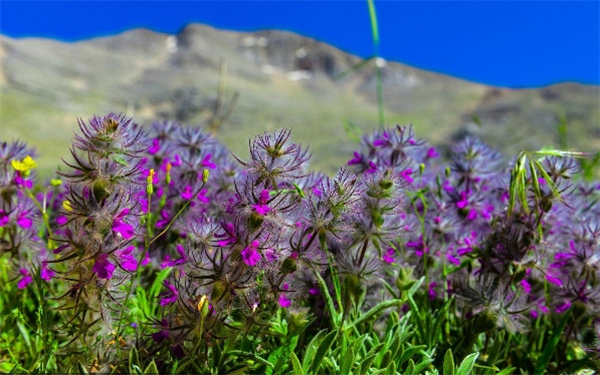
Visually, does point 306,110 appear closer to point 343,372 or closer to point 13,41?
point 13,41

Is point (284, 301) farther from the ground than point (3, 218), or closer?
closer

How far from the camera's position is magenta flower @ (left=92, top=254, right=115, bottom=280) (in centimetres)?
182

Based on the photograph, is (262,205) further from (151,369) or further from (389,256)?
(389,256)

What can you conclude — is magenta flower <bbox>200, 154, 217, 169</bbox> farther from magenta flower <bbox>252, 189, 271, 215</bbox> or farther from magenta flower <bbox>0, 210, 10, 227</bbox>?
magenta flower <bbox>252, 189, 271, 215</bbox>

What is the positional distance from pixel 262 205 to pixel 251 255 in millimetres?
164

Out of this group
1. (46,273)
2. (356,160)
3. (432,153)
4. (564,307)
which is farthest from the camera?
(432,153)

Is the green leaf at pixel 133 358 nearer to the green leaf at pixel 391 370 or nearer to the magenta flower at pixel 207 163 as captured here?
the green leaf at pixel 391 370

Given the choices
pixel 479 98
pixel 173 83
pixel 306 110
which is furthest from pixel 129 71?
pixel 479 98

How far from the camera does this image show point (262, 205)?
1.74 metres

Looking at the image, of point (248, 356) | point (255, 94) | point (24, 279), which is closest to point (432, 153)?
point (248, 356)

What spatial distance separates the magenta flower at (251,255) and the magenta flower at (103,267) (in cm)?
47

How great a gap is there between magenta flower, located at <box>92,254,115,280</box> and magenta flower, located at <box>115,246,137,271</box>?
5cm

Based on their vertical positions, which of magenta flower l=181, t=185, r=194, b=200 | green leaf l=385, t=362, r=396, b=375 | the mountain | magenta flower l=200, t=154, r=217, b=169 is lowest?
green leaf l=385, t=362, r=396, b=375

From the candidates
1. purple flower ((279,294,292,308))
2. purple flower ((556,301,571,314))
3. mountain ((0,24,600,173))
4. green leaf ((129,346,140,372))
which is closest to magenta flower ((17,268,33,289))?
green leaf ((129,346,140,372))
